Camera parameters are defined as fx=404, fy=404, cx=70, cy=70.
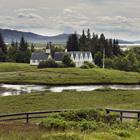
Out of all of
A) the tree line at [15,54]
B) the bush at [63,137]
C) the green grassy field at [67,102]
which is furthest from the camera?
the tree line at [15,54]

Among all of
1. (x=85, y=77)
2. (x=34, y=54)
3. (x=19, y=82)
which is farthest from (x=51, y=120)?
(x=34, y=54)

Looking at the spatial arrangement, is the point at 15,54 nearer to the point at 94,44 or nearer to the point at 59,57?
the point at 59,57

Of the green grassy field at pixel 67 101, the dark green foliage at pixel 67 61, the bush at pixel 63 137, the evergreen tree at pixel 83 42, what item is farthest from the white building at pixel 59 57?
the bush at pixel 63 137

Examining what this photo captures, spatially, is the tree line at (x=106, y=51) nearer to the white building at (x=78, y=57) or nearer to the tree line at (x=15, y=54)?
the white building at (x=78, y=57)

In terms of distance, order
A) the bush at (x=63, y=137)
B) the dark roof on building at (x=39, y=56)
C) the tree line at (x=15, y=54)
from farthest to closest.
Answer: the tree line at (x=15, y=54) < the dark roof on building at (x=39, y=56) < the bush at (x=63, y=137)

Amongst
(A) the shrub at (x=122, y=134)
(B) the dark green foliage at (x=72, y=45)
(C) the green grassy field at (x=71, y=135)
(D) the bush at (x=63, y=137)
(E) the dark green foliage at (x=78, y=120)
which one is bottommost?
(B) the dark green foliage at (x=72, y=45)

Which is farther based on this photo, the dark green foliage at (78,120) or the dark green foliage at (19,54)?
the dark green foliage at (19,54)

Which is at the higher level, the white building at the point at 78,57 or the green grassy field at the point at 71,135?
the green grassy field at the point at 71,135

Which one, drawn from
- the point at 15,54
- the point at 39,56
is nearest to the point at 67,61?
the point at 39,56

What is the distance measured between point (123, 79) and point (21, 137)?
3581 inches

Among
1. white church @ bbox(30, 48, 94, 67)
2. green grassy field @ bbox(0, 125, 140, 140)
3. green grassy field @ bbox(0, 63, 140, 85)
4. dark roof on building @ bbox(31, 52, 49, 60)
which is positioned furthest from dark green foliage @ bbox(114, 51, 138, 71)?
green grassy field @ bbox(0, 125, 140, 140)

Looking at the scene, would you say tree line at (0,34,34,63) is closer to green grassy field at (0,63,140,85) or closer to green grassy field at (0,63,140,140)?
green grassy field at (0,63,140,140)

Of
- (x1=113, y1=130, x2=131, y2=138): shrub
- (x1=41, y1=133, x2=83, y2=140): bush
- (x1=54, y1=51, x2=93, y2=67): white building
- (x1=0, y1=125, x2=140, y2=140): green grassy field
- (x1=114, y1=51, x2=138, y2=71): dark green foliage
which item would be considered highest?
(x1=41, y1=133, x2=83, y2=140): bush

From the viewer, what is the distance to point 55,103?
48.3 meters
